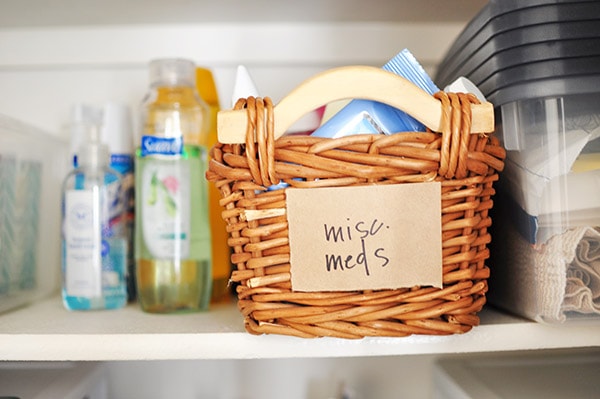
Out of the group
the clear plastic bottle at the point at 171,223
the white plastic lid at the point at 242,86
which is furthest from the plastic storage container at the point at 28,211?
the white plastic lid at the point at 242,86

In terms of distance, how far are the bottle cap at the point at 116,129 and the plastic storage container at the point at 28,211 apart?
10 centimetres

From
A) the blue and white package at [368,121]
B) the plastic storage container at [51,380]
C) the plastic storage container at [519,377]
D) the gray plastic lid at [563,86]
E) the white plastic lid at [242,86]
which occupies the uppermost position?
the white plastic lid at [242,86]

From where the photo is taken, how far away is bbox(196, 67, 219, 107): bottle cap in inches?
32.4

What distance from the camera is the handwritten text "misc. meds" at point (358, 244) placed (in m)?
0.50

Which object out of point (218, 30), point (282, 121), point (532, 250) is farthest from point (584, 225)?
point (218, 30)

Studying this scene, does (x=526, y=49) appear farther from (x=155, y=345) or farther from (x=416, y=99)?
(x=155, y=345)

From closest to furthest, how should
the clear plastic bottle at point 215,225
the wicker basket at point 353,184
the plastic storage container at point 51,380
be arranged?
the wicker basket at point 353,184, the plastic storage container at point 51,380, the clear plastic bottle at point 215,225

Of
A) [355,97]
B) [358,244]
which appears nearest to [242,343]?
[358,244]

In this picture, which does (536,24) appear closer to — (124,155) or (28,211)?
(124,155)

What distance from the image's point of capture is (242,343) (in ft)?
1.79

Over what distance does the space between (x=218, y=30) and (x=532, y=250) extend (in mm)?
591

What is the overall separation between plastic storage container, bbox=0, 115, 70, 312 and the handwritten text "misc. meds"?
44 cm

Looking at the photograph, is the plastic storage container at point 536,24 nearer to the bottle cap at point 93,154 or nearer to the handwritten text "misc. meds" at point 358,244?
the handwritten text "misc. meds" at point 358,244

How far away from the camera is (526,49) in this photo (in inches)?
21.0
